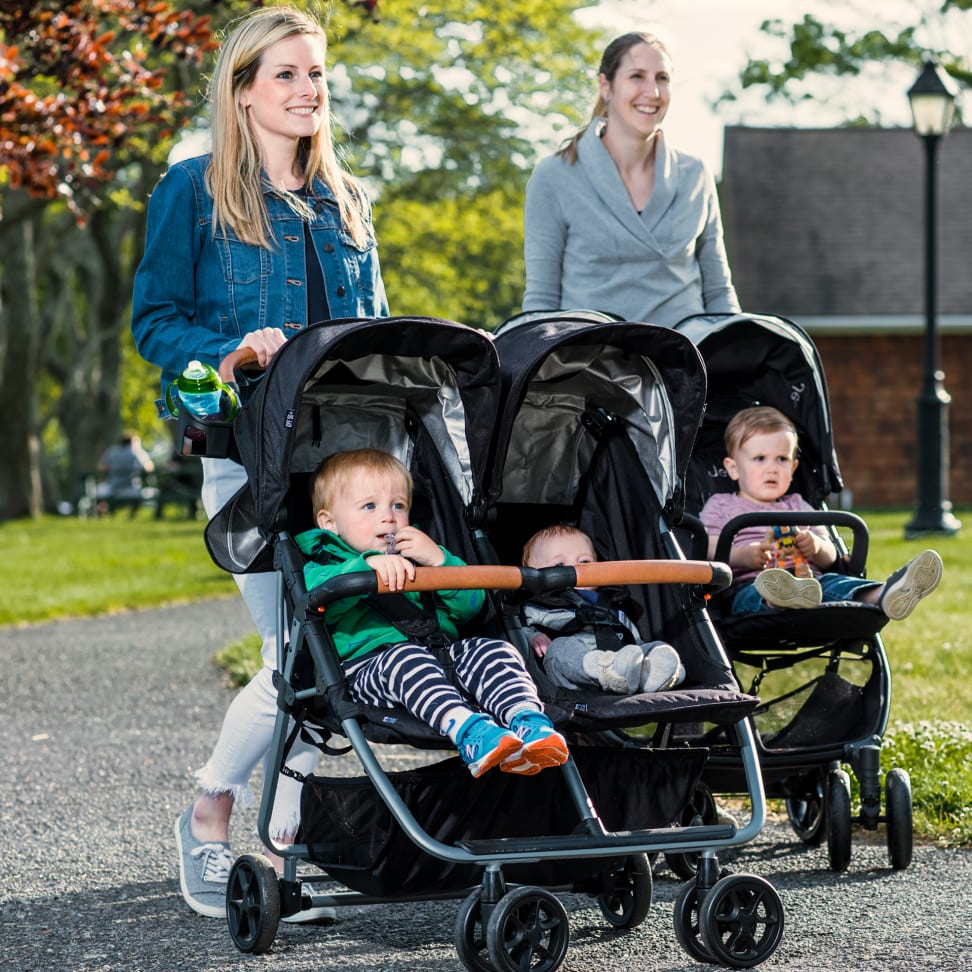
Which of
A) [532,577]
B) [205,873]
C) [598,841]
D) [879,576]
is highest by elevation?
[532,577]

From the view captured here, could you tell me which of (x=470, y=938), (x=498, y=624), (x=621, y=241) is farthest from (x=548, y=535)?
(x=621, y=241)

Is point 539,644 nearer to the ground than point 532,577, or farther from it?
nearer to the ground

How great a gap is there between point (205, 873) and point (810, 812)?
1.87 meters

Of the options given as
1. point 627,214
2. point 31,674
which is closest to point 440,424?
point 627,214

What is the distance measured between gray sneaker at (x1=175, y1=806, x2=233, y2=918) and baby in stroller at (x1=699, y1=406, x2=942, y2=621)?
1.64 m

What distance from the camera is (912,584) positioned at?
14.9ft

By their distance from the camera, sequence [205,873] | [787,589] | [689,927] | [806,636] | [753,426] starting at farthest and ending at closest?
[753,426]
[806,636]
[787,589]
[205,873]
[689,927]

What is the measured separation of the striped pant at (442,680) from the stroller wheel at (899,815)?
1.29m

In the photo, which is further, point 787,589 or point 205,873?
point 787,589

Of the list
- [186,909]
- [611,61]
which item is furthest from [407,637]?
[611,61]

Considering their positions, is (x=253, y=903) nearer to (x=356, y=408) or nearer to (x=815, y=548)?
(x=356, y=408)

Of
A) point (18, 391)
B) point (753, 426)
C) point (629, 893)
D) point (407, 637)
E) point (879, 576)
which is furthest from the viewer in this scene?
point (18, 391)

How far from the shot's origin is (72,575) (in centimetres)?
1451

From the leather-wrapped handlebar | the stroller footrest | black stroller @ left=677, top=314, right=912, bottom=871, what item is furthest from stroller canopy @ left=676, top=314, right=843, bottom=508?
the stroller footrest
